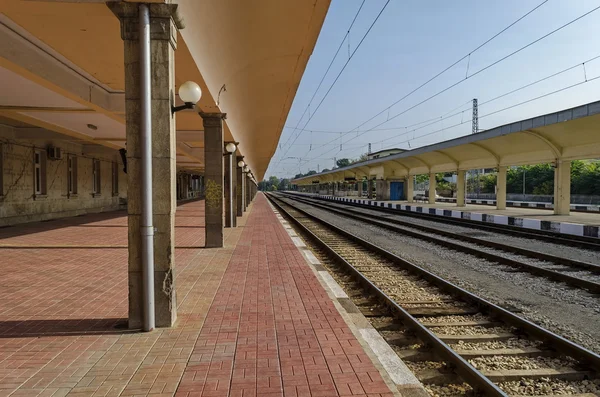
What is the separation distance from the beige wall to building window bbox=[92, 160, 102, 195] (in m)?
0.30

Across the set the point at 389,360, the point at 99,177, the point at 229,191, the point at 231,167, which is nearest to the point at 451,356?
the point at 389,360

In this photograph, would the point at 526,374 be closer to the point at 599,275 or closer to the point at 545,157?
the point at 599,275

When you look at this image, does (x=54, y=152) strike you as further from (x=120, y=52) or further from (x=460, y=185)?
(x=460, y=185)

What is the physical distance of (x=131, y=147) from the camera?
4715 millimetres

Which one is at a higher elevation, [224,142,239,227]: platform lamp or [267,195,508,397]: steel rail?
[224,142,239,227]: platform lamp

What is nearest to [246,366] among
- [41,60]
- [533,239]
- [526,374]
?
[526,374]

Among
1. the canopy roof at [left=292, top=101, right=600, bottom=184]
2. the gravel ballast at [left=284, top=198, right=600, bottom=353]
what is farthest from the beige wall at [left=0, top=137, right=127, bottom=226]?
the canopy roof at [left=292, top=101, right=600, bottom=184]

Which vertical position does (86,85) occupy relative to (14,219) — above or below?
above

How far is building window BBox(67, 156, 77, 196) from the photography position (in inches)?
794

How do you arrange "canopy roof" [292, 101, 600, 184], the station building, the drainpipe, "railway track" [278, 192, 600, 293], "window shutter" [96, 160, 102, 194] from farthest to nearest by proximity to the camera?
"window shutter" [96, 160, 102, 194], the station building, "canopy roof" [292, 101, 600, 184], "railway track" [278, 192, 600, 293], the drainpipe

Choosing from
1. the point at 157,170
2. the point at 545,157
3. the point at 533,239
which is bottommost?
the point at 533,239

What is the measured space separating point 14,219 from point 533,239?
1954cm

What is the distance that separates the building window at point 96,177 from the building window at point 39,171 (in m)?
5.01

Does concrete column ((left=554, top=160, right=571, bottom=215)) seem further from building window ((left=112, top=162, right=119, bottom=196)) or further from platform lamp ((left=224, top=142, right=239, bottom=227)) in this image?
building window ((left=112, top=162, right=119, bottom=196))
